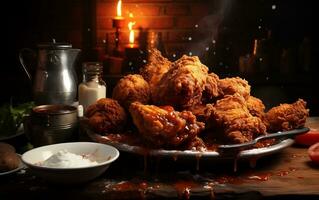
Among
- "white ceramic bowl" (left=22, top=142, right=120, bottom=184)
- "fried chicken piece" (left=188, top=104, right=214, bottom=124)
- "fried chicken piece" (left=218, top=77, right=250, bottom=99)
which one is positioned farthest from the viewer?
"fried chicken piece" (left=218, top=77, right=250, bottom=99)

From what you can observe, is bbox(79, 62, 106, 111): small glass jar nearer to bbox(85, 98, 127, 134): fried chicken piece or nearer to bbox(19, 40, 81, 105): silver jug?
bbox(19, 40, 81, 105): silver jug

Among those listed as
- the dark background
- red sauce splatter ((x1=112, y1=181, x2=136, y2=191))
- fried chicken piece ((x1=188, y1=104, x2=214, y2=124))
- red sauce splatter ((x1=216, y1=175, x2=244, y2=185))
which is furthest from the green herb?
the dark background

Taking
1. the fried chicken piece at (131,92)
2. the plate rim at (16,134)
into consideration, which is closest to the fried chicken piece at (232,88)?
the fried chicken piece at (131,92)


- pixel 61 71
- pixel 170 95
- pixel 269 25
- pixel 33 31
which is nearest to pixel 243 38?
pixel 269 25

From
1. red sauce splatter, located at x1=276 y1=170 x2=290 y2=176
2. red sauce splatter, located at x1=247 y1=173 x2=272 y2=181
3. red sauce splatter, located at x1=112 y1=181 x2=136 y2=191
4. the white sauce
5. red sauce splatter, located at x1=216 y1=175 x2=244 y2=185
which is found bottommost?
red sauce splatter, located at x1=112 y1=181 x2=136 y2=191

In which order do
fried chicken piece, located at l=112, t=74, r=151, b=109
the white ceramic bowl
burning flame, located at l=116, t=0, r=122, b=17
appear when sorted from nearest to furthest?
the white ceramic bowl < fried chicken piece, located at l=112, t=74, r=151, b=109 < burning flame, located at l=116, t=0, r=122, b=17

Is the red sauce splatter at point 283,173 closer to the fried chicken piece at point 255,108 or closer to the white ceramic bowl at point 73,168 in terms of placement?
the fried chicken piece at point 255,108

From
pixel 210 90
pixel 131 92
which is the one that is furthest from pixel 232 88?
pixel 131 92

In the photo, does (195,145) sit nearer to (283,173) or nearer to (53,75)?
(283,173)
